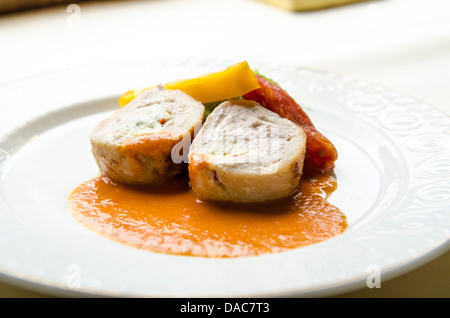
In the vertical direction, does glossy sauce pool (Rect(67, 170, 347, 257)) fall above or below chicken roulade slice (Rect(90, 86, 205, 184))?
below

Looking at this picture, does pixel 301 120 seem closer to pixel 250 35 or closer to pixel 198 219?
pixel 198 219

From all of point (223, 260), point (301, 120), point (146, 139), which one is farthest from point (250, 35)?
point (223, 260)

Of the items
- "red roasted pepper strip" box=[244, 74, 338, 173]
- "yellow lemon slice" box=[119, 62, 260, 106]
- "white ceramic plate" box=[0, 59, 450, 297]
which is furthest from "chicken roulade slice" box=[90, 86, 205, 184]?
"red roasted pepper strip" box=[244, 74, 338, 173]

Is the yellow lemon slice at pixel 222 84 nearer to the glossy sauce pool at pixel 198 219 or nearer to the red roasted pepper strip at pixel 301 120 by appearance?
the red roasted pepper strip at pixel 301 120

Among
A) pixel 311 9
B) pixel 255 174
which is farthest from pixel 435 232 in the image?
pixel 311 9

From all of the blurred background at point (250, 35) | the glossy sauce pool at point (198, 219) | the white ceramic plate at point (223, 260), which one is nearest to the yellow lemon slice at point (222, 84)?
the glossy sauce pool at point (198, 219)

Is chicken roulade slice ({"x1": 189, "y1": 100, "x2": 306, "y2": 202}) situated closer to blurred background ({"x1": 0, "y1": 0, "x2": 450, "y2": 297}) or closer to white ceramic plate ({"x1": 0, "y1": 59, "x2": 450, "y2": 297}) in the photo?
white ceramic plate ({"x1": 0, "y1": 59, "x2": 450, "y2": 297})
